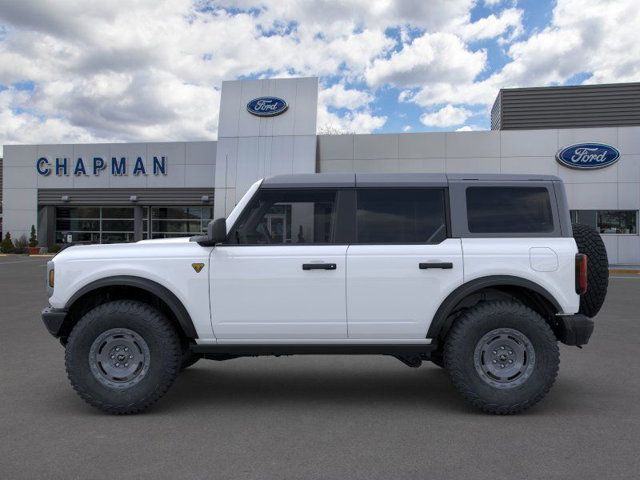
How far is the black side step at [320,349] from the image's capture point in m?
4.76

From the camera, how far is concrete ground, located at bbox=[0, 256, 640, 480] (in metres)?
3.63

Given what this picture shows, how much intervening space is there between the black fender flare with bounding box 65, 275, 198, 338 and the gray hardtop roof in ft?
4.01

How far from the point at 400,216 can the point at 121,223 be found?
31.2 metres

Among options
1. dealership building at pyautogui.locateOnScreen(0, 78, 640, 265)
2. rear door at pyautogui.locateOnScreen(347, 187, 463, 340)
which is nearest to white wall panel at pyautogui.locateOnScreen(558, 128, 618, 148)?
dealership building at pyautogui.locateOnScreen(0, 78, 640, 265)

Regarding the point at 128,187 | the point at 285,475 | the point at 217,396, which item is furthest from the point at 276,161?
the point at 285,475

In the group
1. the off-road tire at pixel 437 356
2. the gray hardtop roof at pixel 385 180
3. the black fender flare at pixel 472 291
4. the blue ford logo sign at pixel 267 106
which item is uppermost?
the blue ford logo sign at pixel 267 106

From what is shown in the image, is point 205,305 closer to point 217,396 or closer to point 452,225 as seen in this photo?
point 217,396

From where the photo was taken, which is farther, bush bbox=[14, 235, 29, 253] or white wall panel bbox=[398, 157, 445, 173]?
bush bbox=[14, 235, 29, 253]

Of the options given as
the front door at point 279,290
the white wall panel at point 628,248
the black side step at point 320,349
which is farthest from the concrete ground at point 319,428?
the white wall panel at point 628,248

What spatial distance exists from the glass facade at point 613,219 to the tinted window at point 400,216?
23.1m

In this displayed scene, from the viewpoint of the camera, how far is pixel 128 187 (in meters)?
31.5

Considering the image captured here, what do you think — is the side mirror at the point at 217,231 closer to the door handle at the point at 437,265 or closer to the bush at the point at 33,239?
the door handle at the point at 437,265

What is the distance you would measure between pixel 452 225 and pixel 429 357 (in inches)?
48.6

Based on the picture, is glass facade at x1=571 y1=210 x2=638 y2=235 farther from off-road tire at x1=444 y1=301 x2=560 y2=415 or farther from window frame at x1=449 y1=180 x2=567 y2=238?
off-road tire at x1=444 y1=301 x2=560 y2=415
